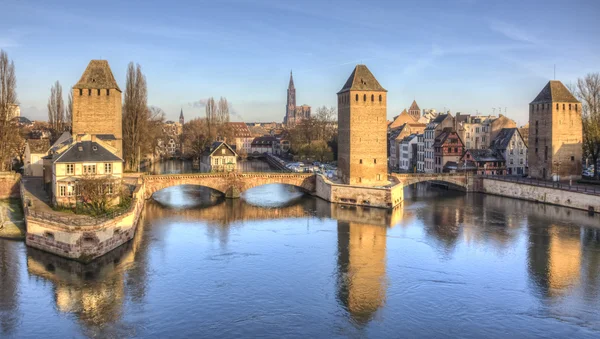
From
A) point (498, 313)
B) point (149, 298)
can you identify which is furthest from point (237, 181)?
point (498, 313)

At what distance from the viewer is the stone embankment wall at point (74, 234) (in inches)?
893

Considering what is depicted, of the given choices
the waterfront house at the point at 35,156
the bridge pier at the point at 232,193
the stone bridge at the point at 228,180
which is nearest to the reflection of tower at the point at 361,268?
the stone bridge at the point at 228,180

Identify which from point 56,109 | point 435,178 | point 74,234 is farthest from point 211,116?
point 74,234

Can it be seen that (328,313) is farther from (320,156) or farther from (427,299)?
(320,156)

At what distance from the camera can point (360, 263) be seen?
78.0 ft

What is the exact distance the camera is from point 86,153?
2980 centimetres

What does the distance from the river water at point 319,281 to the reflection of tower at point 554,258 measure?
0.05m

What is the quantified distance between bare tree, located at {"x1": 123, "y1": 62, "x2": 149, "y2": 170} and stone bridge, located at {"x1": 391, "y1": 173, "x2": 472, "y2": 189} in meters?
21.9

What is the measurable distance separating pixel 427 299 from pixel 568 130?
3074 centimetres

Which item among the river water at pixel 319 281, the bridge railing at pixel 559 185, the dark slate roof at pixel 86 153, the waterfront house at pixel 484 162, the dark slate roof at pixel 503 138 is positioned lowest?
the river water at pixel 319 281

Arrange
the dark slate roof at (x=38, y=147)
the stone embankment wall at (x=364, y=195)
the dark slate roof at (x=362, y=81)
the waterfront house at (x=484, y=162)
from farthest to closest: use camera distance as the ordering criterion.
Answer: the waterfront house at (x=484, y=162)
the dark slate roof at (x=362, y=81)
the dark slate roof at (x=38, y=147)
the stone embankment wall at (x=364, y=195)

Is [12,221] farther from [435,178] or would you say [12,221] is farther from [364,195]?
[435,178]

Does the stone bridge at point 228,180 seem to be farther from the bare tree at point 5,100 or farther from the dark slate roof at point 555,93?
the dark slate roof at point 555,93

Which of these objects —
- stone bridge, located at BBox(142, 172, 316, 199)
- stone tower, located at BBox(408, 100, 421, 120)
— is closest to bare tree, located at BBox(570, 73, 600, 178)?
stone bridge, located at BBox(142, 172, 316, 199)
